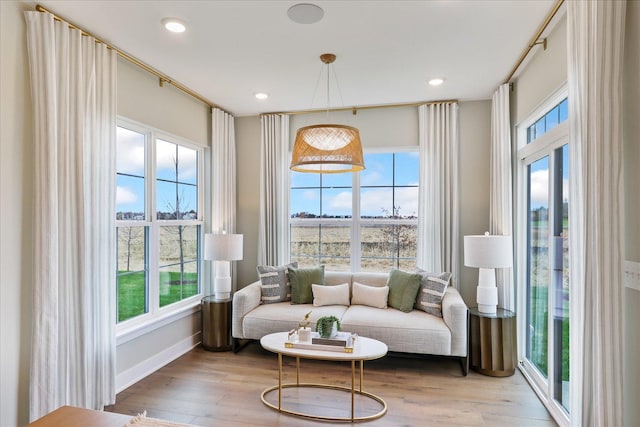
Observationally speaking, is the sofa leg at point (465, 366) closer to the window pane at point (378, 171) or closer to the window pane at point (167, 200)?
the window pane at point (378, 171)

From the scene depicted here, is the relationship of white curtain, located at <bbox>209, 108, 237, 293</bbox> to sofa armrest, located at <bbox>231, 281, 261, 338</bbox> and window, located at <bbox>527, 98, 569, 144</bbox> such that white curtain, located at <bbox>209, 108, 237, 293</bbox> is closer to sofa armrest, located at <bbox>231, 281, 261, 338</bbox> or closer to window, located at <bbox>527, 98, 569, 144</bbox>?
sofa armrest, located at <bbox>231, 281, 261, 338</bbox>

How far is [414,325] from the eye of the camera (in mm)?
3432

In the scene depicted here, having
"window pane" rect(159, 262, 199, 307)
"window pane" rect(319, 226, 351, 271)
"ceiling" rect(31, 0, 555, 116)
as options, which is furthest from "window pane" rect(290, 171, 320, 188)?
"window pane" rect(159, 262, 199, 307)

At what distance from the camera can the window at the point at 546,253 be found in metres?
2.64

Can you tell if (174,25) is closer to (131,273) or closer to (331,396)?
(131,273)

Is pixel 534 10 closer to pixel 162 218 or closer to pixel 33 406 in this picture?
pixel 162 218

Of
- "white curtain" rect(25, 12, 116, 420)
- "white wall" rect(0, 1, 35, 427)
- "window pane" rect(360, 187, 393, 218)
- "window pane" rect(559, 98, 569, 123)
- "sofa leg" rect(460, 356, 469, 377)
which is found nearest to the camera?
"white wall" rect(0, 1, 35, 427)

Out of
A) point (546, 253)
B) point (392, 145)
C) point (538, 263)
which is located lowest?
point (538, 263)

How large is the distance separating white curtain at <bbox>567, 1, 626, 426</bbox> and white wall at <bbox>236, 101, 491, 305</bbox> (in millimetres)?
2361

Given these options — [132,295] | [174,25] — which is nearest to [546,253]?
[174,25]

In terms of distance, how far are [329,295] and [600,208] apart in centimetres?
278

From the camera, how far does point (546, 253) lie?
9.80 ft

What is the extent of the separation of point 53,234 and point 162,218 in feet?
4.71

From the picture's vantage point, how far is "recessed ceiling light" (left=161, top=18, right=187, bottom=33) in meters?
2.55
